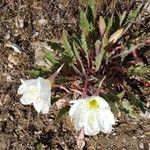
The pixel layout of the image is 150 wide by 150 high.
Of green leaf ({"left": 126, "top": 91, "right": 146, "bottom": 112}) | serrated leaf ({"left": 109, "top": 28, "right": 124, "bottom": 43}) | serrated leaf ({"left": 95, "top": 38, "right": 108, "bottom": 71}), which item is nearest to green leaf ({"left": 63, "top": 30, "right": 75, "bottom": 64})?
serrated leaf ({"left": 95, "top": 38, "right": 108, "bottom": 71})

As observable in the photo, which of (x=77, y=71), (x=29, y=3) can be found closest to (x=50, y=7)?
(x=29, y=3)

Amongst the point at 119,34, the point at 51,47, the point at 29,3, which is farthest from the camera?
the point at 29,3

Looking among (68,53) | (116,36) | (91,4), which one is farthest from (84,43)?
(91,4)

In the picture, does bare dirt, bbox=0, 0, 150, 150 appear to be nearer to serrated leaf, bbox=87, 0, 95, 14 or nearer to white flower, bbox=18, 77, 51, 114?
serrated leaf, bbox=87, 0, 95, 14

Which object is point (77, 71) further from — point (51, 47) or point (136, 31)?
point (136, 31)

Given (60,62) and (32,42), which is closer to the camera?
(60,62)

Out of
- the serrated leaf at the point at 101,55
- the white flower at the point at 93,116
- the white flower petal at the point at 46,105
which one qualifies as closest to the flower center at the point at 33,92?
the white flower petal at the point at 46,105

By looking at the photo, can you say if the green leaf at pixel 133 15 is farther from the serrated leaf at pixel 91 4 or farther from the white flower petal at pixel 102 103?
the white flower petal at pixel 102 103

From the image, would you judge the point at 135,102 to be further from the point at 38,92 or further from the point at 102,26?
the point at 38,92
